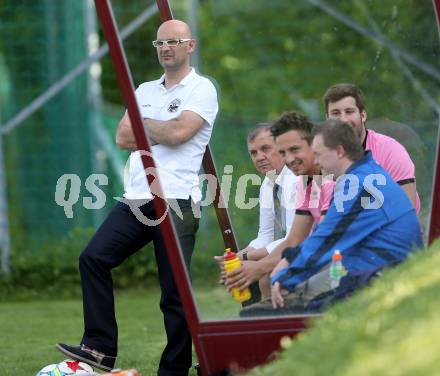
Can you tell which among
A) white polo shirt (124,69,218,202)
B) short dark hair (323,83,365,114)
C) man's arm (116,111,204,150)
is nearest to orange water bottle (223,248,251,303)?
white polo shirt (124,69,218,202)

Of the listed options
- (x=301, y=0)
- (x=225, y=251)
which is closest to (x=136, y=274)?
(x=301, y=0)

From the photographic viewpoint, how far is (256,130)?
21.8ft

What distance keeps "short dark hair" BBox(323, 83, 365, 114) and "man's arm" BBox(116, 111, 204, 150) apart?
662 mm

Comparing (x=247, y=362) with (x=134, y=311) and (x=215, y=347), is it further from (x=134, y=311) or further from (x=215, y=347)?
(x=134, y=311)

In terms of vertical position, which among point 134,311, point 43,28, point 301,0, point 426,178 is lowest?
point 134,311

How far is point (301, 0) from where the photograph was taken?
8664 millimetres

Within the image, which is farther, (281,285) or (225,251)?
(225,251)

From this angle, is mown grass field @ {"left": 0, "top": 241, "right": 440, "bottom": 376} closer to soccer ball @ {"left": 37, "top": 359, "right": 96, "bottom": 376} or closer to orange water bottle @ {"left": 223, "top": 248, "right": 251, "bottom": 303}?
orange water bottle @ {"left": 223, "top": 248, "right": 251, "bottom": 303}

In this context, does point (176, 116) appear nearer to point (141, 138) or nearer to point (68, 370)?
point (141, 138)

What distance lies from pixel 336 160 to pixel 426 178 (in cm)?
50

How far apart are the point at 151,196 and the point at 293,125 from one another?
78cm

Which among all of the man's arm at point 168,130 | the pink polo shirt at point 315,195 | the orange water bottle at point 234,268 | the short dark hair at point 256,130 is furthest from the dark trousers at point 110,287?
the pink polo shirt at point 315,195

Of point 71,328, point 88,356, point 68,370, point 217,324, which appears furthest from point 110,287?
point 71,328

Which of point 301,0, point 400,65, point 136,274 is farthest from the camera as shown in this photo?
point 136,274
